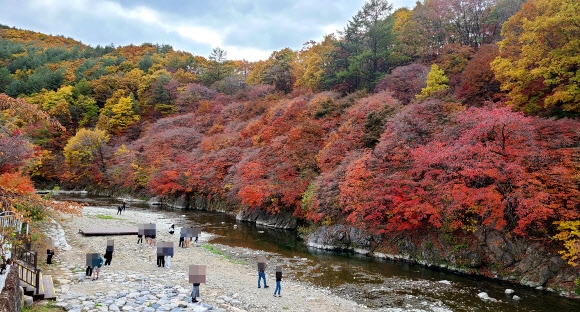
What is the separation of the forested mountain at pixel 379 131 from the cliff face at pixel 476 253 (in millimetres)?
719

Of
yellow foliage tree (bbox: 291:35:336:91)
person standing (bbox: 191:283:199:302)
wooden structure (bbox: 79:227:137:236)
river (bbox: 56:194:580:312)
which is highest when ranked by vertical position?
yellow foliage tree (bbox: 291:35:336:91)

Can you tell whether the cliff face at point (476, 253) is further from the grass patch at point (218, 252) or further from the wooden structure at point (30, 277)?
the wooden structure at point (30, 277)

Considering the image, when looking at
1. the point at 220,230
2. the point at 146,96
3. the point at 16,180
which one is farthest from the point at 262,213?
the point at 146,96

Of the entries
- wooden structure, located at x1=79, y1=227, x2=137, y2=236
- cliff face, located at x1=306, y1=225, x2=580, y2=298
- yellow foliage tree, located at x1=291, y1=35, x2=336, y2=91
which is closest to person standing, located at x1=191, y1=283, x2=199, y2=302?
cliff face, located at x1=306, y1=225, x2=580, y2=298

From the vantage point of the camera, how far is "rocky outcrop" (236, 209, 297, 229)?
105 feet

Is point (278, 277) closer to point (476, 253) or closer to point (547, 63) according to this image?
point (476, 253)

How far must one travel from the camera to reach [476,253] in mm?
19047

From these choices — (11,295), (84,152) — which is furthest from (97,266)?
(84,152)

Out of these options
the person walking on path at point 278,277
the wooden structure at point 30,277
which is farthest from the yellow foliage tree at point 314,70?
the wooden structure at point 30,277

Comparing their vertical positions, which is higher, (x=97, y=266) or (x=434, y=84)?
(x=434, y=84)

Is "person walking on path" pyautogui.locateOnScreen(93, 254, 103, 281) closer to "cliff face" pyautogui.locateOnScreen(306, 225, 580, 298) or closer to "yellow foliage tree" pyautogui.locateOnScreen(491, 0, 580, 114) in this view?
A: "cliff face" pyautogui.locateOnScreen(306, 225, 580, 298)

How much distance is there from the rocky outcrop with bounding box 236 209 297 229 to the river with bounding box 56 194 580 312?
612cm

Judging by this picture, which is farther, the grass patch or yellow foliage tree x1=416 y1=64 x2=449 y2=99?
yellow foliage tree x1=416 y1=64 x2=449 y2=99

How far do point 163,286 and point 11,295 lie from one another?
5970 millimetres
